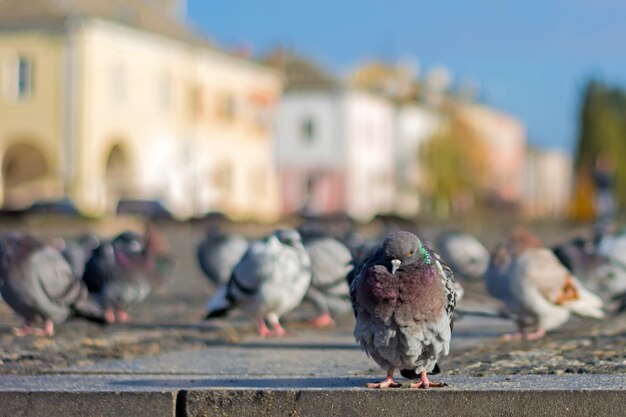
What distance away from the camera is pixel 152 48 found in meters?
49.9

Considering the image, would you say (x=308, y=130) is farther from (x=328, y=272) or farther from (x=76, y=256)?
(x=328, y=272)

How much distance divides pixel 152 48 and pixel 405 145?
26.0m

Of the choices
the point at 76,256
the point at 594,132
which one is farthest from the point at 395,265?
Result: the point at 594,132

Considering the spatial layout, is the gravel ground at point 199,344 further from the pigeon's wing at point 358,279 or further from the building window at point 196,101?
the building window at point 196,101

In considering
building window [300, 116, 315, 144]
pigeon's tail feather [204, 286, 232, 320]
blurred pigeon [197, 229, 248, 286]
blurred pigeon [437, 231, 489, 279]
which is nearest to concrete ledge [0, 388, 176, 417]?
pigeon's tail feather [204, 286, 232, 320]

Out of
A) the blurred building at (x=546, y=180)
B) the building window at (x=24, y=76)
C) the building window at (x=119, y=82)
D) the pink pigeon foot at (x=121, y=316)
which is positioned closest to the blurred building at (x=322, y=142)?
the building window at (x=119, y=82)

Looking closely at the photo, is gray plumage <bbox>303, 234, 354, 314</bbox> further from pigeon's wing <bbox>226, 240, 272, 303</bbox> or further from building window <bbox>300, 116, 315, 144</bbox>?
building window <bbox>300, 116, 315, 144</bbox>

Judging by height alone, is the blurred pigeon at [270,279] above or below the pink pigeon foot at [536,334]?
above

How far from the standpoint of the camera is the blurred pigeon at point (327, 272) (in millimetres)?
10367

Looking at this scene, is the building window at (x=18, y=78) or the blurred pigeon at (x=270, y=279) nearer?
the blurred pigeon at (x=270, y=279)

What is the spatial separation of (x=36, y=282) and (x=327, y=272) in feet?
7.59

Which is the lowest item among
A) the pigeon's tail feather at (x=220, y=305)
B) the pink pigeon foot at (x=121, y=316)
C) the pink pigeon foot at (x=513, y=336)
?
the pink pigeon foot at (x=121, y=316)

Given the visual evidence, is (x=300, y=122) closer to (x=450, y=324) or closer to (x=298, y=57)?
(x=298, y=57)

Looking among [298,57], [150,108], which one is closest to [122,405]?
[150,108]
